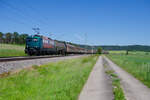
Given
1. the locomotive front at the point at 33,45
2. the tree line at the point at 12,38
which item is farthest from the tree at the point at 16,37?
the locomotive front at the point at 33,45

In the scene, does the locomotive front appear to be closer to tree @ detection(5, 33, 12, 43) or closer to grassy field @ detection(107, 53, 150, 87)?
grassy field @ detection(107, 53, 150, 87)

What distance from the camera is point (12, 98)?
780 centimetres

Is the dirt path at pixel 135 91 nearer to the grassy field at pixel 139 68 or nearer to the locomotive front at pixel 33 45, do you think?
the grassy field at pixel 139 68

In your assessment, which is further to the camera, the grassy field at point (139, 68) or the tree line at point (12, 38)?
the tree line at point (12, 38)

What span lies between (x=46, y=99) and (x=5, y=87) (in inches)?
186

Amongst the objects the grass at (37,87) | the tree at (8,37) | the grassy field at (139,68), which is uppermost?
the tree at (8,37)

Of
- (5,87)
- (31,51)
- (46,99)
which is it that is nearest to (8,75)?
(5,87)

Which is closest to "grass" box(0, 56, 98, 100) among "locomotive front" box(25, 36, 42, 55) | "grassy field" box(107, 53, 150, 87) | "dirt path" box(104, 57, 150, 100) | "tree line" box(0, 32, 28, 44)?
"dirt path" box(104, 57, 150, 100)

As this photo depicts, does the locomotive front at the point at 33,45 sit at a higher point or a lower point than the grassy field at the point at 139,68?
higher

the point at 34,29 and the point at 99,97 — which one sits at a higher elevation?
the point at 34,29

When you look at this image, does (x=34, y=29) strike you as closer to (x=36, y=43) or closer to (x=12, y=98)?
(x=36, y=43)

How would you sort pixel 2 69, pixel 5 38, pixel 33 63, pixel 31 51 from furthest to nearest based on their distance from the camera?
1. pixel 5 38
2. pixel 31 51
3. pixel 33 63
4. pixel 2 69

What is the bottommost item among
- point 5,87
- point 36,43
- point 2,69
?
point 5,87

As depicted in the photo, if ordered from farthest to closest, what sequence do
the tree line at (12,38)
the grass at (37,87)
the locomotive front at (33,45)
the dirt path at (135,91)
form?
1. the tree line at (12,38)
2. the locomotive front at (33,45)
3. the dirt path at (135,91)
4. the grass at (37,87)
